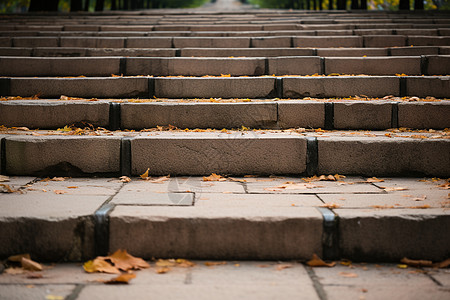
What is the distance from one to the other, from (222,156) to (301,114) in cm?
101

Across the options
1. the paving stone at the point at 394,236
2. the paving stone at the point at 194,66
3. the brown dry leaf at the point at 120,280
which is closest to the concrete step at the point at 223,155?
the paving stone at the point at 394,236

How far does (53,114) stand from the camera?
135 inches

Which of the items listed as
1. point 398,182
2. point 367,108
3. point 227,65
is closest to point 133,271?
point 398,182

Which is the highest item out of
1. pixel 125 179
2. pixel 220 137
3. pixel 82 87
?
pixel 82 87

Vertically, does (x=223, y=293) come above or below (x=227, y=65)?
below

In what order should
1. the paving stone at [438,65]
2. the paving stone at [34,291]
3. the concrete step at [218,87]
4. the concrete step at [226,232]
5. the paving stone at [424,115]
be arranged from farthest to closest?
1. the paving stone at [438,65]
2. the concrete step at [218,87]
3. the paving stone at [424,115]
4. the concrete step at [226,232]
5. the paving stone at [34,291]

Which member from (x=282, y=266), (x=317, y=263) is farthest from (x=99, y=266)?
(x=317, y=263)

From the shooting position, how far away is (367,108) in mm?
3438

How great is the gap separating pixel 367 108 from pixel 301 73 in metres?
1.38

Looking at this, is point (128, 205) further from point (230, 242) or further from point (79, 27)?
point (79, 27)

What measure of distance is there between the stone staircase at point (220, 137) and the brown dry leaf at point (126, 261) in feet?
0.18

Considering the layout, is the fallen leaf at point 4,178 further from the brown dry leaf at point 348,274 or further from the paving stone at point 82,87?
the brown dry leaf at point 348,274

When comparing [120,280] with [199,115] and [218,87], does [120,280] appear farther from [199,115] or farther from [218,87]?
[218,87]

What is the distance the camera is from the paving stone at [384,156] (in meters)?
2.83
